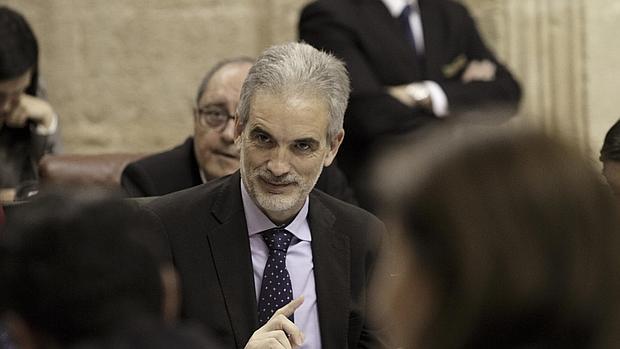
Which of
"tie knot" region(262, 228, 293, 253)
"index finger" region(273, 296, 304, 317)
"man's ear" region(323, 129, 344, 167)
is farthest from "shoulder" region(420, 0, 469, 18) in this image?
"index finger" region(273, 296, 304, 317)

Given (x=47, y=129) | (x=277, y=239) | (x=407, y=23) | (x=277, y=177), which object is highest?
(x=407, y=23)

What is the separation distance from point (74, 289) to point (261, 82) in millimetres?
1764

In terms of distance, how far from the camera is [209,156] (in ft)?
14.0

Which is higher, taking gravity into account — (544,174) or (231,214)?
(544,174)

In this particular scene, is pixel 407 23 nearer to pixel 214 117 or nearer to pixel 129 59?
pixel 214 117

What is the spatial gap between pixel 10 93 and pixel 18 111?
0.42 feet

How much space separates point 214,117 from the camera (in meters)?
4.36

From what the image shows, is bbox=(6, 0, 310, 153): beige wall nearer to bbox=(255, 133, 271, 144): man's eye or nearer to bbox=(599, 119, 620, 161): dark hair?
bbox=(255, 133, 271, 144): man's eye

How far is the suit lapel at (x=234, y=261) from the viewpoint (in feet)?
9.97

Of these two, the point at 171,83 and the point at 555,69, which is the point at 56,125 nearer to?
the point at 171,83

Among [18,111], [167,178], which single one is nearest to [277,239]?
[167,178]

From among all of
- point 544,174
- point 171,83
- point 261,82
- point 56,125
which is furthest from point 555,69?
point 544,174

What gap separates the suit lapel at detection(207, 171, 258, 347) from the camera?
3.04 m

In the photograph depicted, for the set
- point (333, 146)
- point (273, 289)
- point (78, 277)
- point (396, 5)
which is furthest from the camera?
point (396, 5)
